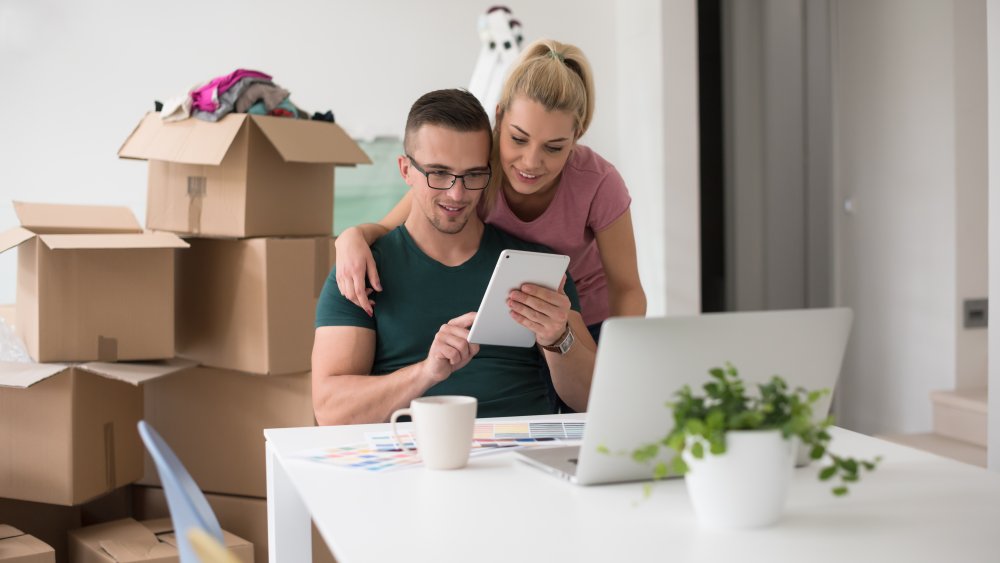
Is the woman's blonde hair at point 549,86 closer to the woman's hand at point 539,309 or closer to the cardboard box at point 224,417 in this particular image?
the woman's hand at point 539,309

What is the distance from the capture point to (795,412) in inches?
34.9

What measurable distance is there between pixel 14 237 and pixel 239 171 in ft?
1.78

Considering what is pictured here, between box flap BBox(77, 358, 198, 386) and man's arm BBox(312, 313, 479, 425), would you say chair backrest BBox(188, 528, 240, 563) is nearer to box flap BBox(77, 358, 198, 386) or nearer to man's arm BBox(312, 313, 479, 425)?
man's arm BBox(312, 313, 479, 425)

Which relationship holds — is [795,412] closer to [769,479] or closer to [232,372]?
[769,479]

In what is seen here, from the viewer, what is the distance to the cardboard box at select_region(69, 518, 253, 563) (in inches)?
89.2

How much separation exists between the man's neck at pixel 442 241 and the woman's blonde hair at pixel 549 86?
94 millimetres

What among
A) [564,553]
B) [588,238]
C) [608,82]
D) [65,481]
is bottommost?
[65,481]

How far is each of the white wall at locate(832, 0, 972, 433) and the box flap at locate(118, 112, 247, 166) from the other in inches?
99.5

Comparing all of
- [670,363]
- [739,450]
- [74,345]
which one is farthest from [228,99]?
[739,450]

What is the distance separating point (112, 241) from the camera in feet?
7.66

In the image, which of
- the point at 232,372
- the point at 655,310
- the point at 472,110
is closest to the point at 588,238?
the point at 472,110

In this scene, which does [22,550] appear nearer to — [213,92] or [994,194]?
[213,92]

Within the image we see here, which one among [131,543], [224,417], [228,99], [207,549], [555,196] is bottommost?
[131,543]

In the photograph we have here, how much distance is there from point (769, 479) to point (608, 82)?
3.54 meters
